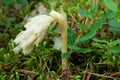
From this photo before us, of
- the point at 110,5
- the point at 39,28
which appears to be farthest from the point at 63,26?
the point at 110,5

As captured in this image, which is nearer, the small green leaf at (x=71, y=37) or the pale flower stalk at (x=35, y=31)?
the pale flower stalk at (x=35, y=31)

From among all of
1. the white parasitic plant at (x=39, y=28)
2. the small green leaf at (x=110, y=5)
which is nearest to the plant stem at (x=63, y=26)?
the white parasitic plant at (x=39, y=28)

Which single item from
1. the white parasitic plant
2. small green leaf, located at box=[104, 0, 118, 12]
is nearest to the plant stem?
the white parasitic plant

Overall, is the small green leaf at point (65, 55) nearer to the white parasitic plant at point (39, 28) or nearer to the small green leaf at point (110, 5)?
the white parasitic plant at point (39, 28)

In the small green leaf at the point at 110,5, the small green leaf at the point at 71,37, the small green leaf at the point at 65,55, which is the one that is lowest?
the small green leaf at the point at 65,55

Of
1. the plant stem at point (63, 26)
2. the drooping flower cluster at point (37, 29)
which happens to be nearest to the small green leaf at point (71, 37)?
the plant stem at point (63, 26)

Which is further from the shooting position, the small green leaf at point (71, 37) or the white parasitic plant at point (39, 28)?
the small green leaf at point (71, 37)

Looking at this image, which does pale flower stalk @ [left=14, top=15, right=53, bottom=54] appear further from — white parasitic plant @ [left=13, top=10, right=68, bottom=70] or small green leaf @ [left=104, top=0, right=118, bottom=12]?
small green leaf @ [left=104, top=0, right=118, bottom=12]

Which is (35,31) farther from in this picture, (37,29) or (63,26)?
(63,26)

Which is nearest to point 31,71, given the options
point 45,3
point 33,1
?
point 45,3

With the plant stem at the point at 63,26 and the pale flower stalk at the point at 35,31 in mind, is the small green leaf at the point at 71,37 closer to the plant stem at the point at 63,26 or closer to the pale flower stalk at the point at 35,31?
the plant stem at the point at 63,26

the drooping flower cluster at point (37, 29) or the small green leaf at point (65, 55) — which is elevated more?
the drooping flower cluster at point (37, 29)

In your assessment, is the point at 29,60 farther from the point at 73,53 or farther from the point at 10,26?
the point at 10,26
